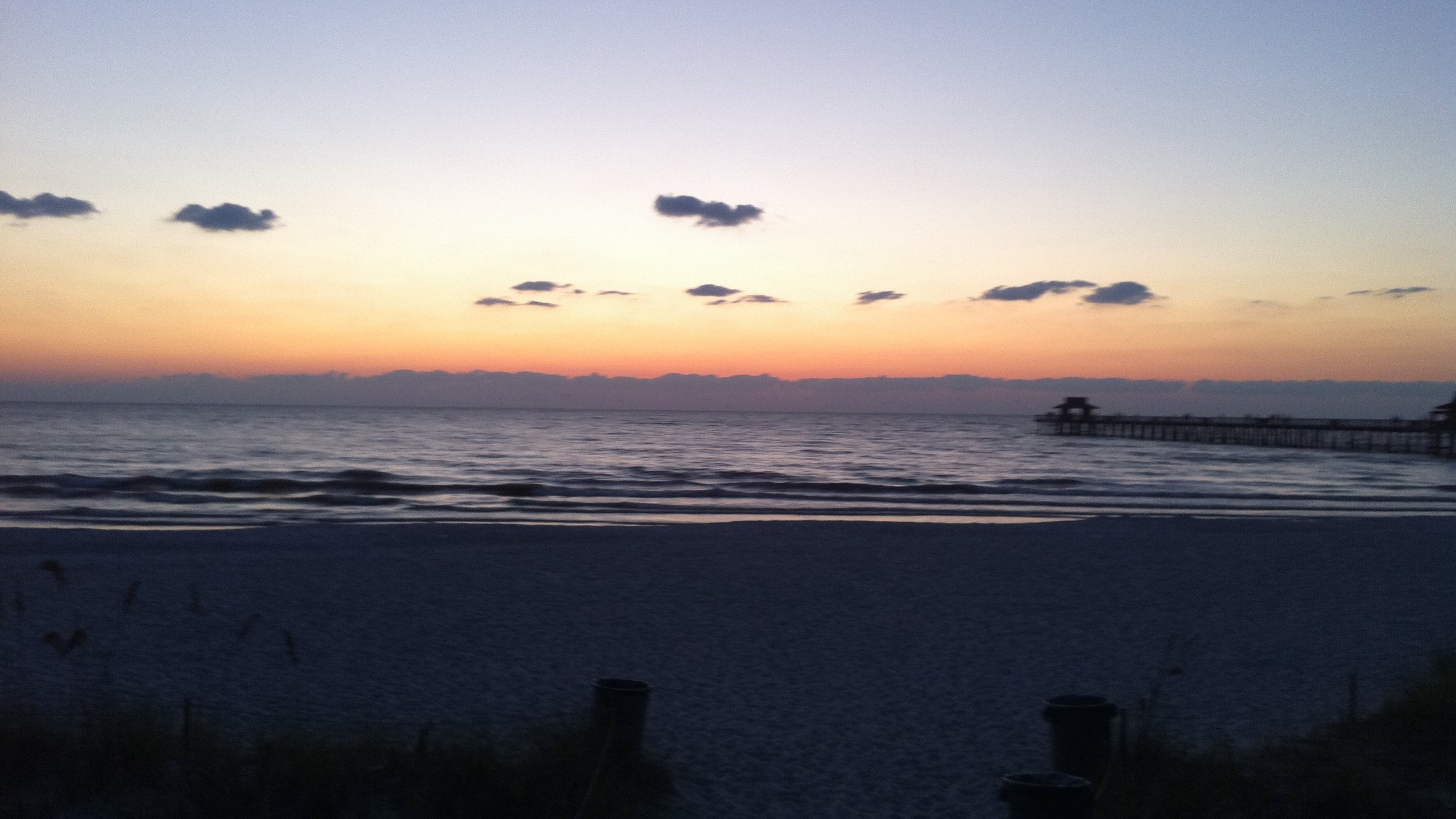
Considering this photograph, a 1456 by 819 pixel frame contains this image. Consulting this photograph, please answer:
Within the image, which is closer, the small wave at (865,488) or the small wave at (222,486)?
the small wave at (222,486)

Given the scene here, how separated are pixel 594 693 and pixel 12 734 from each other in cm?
301

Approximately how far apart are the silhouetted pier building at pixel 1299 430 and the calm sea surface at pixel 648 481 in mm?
2505

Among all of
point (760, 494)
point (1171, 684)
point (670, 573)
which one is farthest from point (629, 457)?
point (1171, 684)

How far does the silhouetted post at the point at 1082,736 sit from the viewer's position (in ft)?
18.0

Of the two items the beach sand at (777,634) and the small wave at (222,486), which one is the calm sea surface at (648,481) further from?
the beach sand at (777,634)

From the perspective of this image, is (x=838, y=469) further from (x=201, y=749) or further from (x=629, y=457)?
(x=201, y=749)

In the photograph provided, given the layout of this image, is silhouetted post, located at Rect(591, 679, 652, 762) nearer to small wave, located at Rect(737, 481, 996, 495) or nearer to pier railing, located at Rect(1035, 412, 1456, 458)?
small wave, located at Rect(737, 481, 996, 495)

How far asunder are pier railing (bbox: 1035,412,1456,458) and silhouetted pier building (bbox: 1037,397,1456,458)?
0.13 feet

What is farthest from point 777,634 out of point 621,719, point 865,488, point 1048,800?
point 865,488

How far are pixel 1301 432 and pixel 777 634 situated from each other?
64859mm

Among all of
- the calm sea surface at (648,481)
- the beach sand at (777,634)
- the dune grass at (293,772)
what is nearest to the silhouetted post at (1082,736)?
the beach sand at (777,634)

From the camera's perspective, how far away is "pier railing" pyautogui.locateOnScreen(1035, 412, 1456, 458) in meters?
56.6

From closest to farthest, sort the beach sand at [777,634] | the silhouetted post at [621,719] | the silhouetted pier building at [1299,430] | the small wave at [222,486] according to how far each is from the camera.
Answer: the silhouetted post at [621,719]
the beach sand at [777,634]
the small wave at [222,486]
the silhouetted pier building at [1299,430]

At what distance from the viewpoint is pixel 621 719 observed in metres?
5.47
